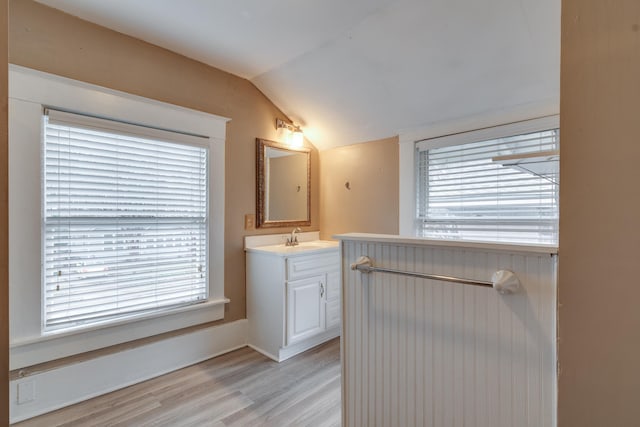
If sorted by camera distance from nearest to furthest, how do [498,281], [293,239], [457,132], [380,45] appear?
[498,281] → [380,45] → [457,132] → [293,239]

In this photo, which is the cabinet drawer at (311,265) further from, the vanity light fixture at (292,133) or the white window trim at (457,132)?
the vanity light fixture at (292,133)

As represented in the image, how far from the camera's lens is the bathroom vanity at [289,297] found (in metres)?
2.56

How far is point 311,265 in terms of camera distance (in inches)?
108

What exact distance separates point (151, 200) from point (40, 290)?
2.75ft

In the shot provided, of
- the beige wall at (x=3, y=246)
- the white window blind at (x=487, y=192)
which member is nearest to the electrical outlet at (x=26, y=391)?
the beige wall at (x=3, y=246)

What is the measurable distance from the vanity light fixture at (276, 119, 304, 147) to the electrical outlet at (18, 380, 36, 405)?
8.59 ft

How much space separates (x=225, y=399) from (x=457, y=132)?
2.59m

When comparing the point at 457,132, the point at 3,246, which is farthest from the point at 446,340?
the point at 457,132

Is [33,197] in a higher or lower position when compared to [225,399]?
higher

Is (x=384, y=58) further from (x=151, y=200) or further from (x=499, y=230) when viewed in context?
(x=151, y=200)

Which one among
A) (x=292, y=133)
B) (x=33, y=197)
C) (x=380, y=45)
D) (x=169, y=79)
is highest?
(x=380, y=45)

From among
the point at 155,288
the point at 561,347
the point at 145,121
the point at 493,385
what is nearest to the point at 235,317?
the point at 155,288

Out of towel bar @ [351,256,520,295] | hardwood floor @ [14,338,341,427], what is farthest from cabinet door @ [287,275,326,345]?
towel bar @ [351,256,520,295]

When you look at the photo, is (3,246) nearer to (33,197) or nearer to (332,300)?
(33,197)
